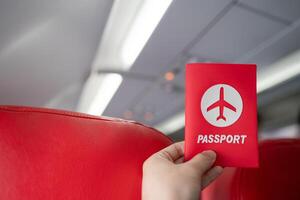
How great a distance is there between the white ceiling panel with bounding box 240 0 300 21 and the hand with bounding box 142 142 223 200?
2027 millimetres

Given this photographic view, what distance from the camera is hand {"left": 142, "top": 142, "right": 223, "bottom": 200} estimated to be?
547 millimetres

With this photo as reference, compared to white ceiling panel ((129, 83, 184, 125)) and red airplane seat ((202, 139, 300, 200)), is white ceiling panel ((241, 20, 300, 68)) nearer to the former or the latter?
white ceiling panel ((129, 83, 184, 125))

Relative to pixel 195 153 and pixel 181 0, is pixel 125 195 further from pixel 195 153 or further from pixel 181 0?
pixel 181 0

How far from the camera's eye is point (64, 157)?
20.7 inches

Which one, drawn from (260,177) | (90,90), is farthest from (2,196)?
(90,90)

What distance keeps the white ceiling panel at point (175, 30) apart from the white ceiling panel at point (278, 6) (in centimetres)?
21

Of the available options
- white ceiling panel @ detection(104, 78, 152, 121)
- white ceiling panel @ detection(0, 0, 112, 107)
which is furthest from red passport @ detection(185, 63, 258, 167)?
white ceiling panel @ detection(104, 78, 152, 121)

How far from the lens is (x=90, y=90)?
4594 mm

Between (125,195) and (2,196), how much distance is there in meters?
0.19

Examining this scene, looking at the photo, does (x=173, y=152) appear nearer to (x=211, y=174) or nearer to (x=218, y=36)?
(x=211, y=174)

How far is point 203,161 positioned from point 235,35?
8.07 feet

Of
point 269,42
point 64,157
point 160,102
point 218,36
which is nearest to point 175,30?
point 218,36

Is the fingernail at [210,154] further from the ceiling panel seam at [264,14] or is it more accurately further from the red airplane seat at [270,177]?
the ceiling panel seam at [264,14]

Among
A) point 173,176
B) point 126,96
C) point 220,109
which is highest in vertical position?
point 126,96
